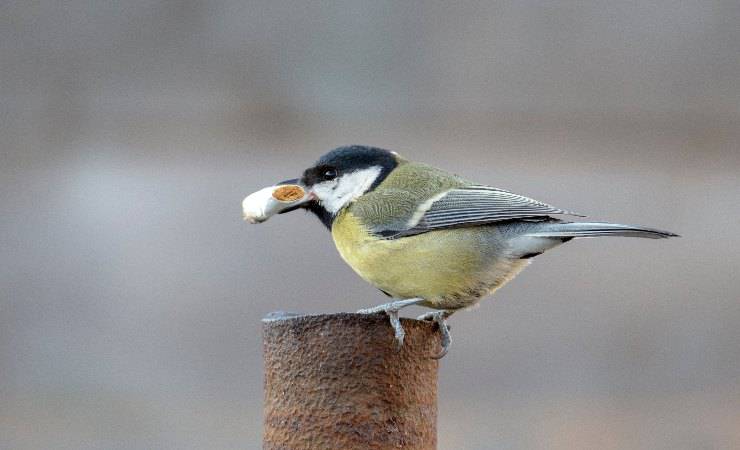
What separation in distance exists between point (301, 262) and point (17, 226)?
0.88m

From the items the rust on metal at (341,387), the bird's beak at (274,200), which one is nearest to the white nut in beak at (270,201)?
the bird's beak at (274,200)

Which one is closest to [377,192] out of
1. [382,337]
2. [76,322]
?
[382,337]

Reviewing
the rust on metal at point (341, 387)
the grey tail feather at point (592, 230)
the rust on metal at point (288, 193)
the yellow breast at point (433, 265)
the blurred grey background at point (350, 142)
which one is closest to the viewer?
the rust on metal at point (341, 387)

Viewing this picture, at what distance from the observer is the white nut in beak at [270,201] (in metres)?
1.46

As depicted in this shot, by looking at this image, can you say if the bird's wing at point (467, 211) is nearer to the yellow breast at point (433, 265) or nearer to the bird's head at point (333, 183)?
the yellow breast at point (433, 265)

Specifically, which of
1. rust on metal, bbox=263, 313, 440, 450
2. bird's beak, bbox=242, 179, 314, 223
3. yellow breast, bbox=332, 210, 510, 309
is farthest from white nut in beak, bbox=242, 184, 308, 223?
rust on metal, bbox=263, 313, 440, 450

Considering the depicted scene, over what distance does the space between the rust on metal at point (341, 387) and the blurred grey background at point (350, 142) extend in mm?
1537

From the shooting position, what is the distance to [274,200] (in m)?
1.54

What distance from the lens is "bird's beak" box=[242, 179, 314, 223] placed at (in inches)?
57.5

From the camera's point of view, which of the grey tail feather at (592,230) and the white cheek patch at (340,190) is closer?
the grey tail feather at (592,230)

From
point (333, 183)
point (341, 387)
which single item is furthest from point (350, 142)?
point (341, 387)

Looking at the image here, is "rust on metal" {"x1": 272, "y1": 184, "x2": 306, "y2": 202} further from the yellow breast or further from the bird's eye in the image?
the yellow breast

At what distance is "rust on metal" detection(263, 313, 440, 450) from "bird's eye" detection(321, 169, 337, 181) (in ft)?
1.98

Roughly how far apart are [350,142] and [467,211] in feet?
4.06
